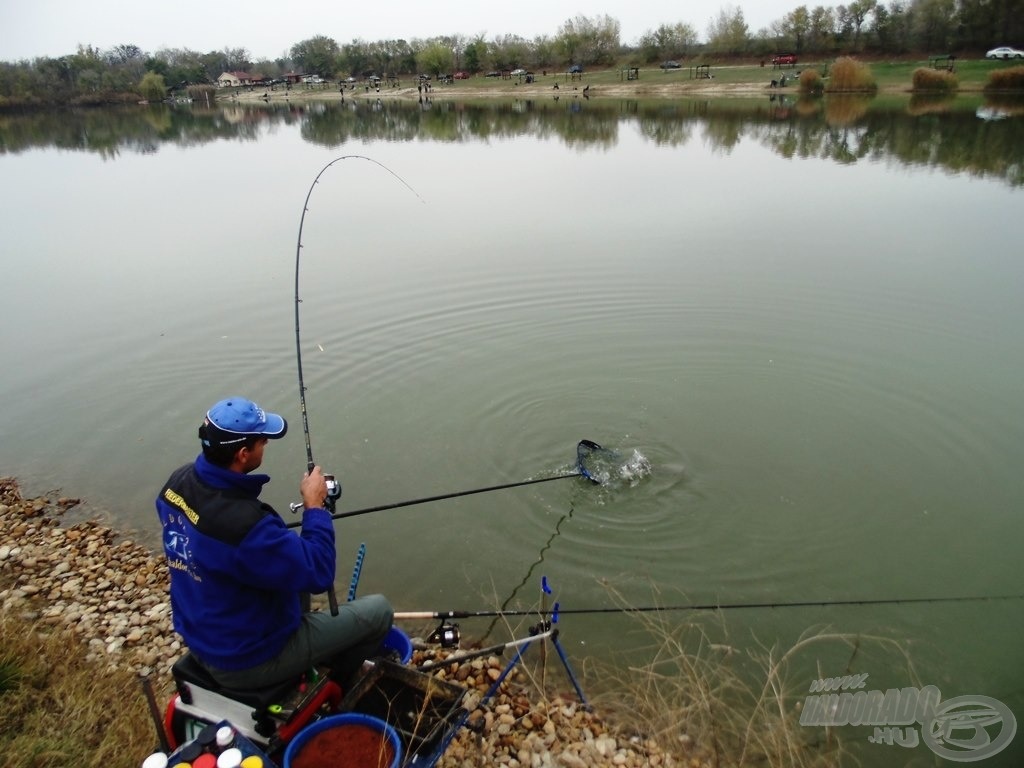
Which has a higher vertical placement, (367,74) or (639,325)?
→ (367,74)

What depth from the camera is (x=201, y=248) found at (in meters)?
13.6

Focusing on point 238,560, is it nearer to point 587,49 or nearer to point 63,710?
point 63,710

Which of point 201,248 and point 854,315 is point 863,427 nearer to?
point 854,315

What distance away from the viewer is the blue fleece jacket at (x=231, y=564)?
241cm

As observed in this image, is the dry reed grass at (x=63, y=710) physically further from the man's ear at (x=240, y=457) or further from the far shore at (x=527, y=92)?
the far shore at (x=527, y=92)

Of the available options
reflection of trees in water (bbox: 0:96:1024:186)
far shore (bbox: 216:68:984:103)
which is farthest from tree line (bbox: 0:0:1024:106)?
reflection of trees in water (bbox: 0:96:1024:186)

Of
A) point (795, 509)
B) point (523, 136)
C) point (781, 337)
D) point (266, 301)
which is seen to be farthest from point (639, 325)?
point (523, 136)

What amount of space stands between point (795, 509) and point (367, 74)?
103956mm

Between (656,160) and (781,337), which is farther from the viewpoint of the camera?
(656,160)

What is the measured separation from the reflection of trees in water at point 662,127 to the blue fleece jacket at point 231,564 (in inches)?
719

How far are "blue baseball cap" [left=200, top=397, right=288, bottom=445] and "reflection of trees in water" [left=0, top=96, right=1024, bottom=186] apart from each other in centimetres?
1815

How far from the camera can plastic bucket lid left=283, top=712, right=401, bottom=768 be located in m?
2.47

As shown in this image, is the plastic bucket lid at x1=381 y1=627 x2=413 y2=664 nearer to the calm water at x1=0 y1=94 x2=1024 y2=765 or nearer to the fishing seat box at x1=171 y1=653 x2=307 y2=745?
the fishing seat box at x1=171 y1=653 x2=307 y2=745

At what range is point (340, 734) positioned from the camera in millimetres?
2594
